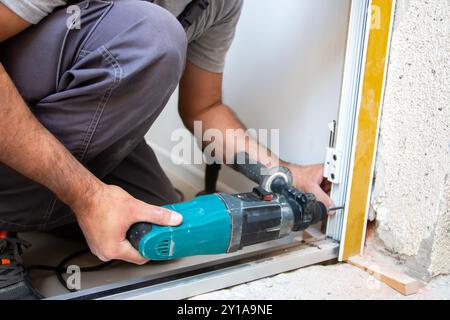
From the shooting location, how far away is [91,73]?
0.70 metres

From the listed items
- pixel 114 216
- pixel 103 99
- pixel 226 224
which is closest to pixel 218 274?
pixel 226 224

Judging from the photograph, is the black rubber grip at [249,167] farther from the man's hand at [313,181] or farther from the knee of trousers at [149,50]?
the knee of trousers at [149,50]

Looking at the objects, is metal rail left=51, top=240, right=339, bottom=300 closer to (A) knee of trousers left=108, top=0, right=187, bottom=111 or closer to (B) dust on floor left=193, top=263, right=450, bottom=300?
(B) dust on floor left=193, top=263, right=450, bottom=300

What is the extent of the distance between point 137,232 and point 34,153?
0.18 m

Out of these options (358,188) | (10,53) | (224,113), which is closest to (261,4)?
(224,113)

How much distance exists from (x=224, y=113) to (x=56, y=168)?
55 centimetres

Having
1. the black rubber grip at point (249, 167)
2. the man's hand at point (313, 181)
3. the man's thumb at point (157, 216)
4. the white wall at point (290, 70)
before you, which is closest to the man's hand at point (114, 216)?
the man's thumb at point (157, 216)

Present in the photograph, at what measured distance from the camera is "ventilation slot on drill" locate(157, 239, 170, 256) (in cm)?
66

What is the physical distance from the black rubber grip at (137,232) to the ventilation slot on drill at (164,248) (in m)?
0.03

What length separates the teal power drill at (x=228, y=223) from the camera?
0.66m

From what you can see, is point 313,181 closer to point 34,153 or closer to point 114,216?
point 114,216

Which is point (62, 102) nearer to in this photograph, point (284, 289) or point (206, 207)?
point (206, 207)

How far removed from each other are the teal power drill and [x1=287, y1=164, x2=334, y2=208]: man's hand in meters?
0.08

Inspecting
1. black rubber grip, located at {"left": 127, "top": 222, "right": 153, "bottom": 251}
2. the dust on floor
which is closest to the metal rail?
the dust on floor
